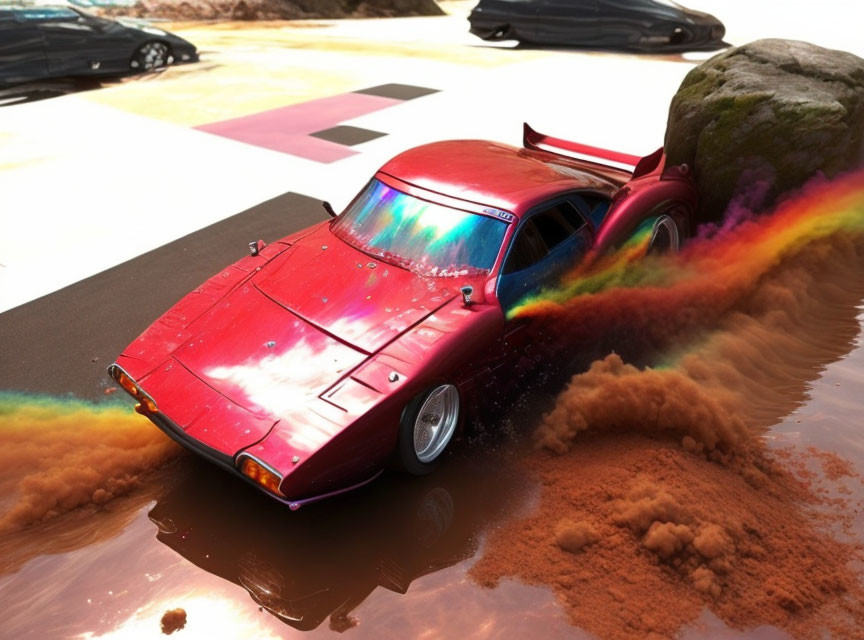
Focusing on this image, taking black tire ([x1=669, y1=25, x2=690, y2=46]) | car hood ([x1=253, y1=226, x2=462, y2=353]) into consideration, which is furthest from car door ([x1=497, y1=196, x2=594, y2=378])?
black tire ([x1=669, y1=25, x2=690, y2=46])

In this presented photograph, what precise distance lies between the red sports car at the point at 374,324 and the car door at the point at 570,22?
1149cm

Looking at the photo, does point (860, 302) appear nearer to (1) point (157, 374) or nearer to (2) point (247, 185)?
(1) point (157, 374)

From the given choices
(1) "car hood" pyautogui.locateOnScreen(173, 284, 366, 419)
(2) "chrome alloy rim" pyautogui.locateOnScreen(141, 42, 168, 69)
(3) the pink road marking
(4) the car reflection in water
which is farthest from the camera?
(2) "chrome alloy rim" pyautogui.locateOnScreen(141, 42, 168, 69)

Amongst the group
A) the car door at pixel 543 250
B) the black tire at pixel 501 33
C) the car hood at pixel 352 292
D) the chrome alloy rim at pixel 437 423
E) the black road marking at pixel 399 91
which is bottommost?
the black road marking at pixel 399 91

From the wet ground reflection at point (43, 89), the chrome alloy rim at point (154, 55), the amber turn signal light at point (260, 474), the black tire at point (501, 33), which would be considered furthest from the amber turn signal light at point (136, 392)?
the black tire at point (501, 33)

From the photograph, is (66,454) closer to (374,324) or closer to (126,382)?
(126,382)

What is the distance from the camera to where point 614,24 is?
52.0 feet

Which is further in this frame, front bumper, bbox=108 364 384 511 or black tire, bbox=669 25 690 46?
black tire, bbox=669 25 690 46

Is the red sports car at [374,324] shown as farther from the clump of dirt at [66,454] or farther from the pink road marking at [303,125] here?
the pink road marking at [303,125]

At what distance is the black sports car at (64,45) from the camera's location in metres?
12.1

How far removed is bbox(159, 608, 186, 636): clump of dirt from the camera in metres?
3.44

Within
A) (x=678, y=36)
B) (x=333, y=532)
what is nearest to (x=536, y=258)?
(x=333, y=532)

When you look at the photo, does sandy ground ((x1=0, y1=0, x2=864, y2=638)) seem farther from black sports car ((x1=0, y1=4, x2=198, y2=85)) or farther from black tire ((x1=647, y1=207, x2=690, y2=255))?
black tire ((x1=647, y1=207, x2=690, y2=255))

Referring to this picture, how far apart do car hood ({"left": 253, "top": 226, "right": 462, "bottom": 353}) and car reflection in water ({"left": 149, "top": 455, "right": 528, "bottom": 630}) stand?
0.88 metres
